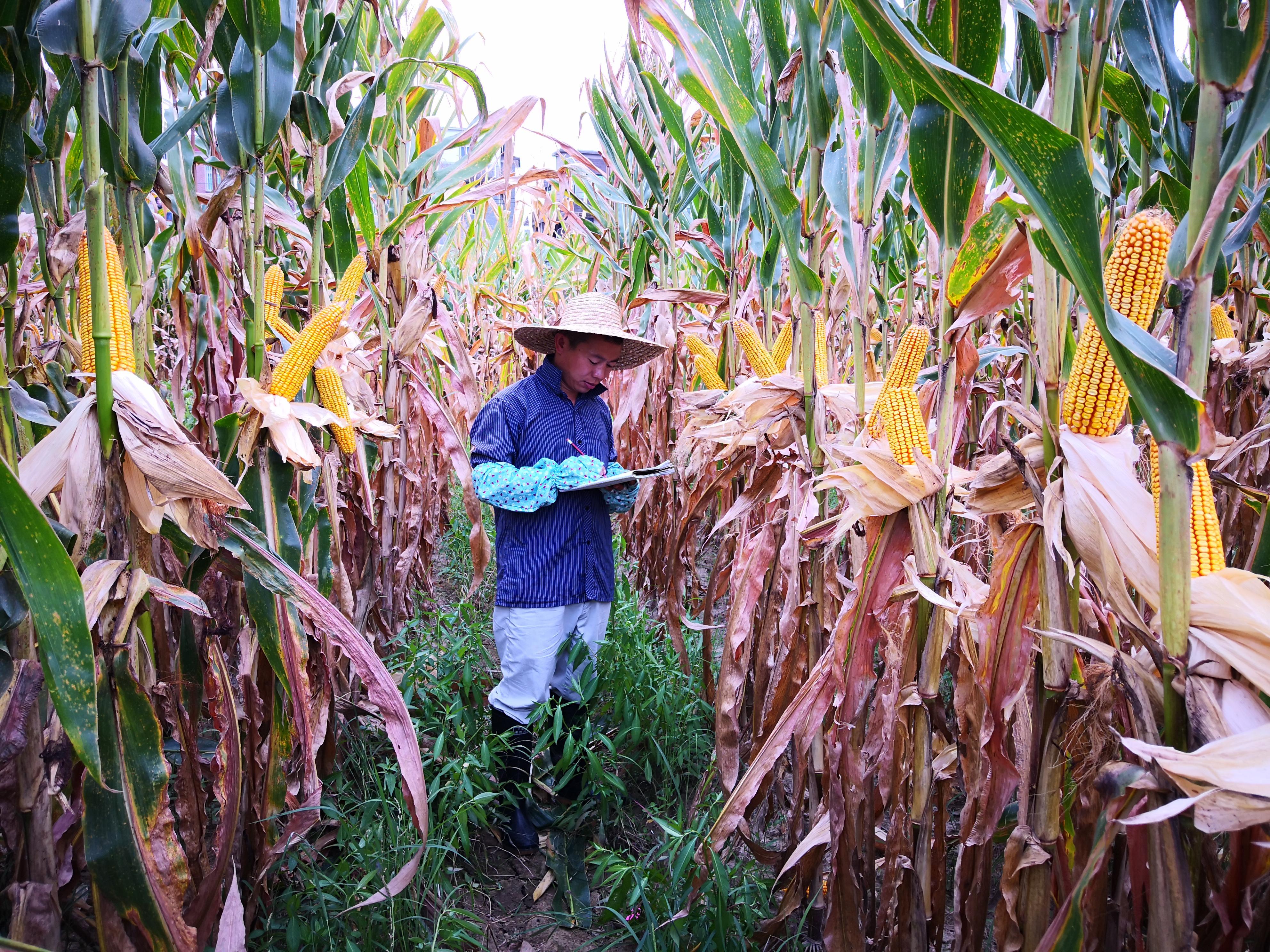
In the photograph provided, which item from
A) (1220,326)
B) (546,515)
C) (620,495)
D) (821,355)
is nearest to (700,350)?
(620,495)

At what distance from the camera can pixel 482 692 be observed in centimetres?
338

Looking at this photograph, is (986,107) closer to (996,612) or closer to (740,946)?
(996,612)

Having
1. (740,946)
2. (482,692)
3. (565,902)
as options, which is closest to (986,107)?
(740,946)

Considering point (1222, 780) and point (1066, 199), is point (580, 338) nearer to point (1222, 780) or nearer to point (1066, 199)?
point (1066, 199)

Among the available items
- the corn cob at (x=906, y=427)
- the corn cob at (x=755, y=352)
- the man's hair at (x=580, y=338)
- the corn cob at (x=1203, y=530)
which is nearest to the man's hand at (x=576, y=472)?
the man's hair at (x=580, y=338)

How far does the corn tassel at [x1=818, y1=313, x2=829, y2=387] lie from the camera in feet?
6.79

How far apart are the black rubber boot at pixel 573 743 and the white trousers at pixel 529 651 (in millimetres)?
88

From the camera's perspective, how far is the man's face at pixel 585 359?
287cm

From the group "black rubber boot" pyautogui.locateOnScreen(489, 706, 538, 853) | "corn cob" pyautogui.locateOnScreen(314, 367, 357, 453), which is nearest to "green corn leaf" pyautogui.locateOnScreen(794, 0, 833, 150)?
"corn cob" pyautogui.locateOnScreen(314, 367, 357, 453)

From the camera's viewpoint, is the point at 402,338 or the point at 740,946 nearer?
the point at 740,946

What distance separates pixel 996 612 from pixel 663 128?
3.76 metres

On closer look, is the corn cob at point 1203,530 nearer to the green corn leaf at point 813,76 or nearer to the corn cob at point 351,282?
the green corn leaf at point 813,76

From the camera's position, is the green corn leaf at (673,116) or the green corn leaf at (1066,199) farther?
the green corn leaf at (673,116)

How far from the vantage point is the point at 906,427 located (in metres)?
1.41
